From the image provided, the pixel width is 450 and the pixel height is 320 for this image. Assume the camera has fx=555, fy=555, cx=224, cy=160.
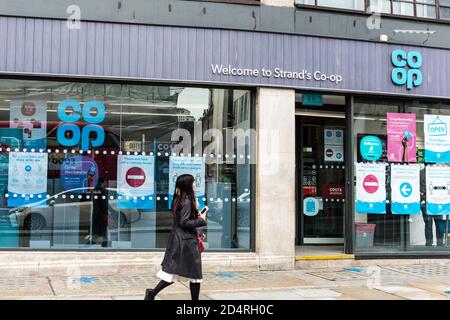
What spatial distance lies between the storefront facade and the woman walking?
121 inches

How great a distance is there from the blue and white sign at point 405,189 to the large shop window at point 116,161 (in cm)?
298

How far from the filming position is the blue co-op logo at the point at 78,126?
962 cm

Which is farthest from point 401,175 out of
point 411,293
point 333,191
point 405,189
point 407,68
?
point 411,293

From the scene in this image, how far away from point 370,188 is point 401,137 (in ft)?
4.02

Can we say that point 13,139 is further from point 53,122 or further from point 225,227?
point 225,227

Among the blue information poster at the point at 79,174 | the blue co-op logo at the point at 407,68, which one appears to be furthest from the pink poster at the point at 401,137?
the blue information poster at the point at 79,174

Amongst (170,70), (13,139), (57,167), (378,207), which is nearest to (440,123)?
(378,207)

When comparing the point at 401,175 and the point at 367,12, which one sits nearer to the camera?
the point at 367,12

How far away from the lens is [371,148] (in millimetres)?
10883

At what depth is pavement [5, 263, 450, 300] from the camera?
7.68 meters

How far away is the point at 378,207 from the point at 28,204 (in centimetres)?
648

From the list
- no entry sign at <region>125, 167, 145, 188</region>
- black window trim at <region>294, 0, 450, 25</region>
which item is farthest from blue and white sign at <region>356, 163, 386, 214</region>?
no entry sign at <region>125, 167, 145, 188</region>

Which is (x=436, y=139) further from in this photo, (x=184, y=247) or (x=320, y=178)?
(x=184, y=247)

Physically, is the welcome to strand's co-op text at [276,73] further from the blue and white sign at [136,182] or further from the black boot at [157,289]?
the black boot at [157,289]
